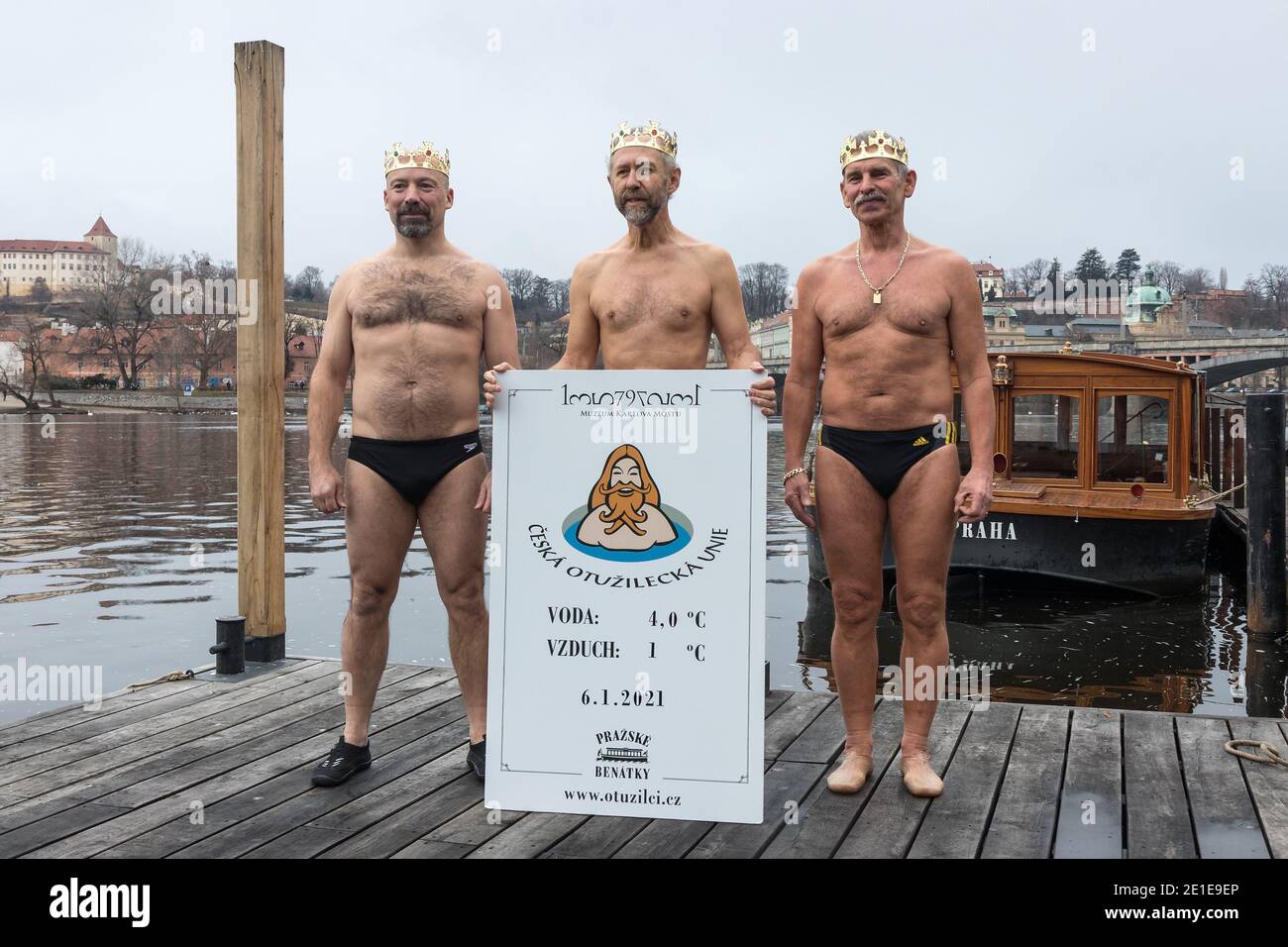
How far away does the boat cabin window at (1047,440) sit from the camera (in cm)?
1468

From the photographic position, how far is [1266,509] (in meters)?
11.2

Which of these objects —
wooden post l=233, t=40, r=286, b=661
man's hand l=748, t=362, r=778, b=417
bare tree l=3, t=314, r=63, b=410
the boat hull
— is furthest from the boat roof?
bare tree l=3, t=314, r=63, b=410

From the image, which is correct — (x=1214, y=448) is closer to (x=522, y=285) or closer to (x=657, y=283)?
(x=657, y=283)

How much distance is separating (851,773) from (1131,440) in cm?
1112

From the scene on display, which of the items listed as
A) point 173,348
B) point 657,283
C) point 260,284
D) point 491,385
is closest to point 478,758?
point 491,385

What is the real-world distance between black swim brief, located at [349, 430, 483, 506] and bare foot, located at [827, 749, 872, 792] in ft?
5.92

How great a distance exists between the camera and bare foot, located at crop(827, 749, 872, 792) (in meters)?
4.55

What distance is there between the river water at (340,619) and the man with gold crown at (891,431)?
22.1ft

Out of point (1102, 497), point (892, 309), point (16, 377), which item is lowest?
point (1102, 497)

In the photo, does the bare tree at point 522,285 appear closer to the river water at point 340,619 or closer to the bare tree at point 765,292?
the bare tree at point 765,292

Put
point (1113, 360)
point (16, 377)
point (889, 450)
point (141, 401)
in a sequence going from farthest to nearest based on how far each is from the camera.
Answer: point (16, 377)
point (141, 401)
point (1113, 360)
point (889, 450)
